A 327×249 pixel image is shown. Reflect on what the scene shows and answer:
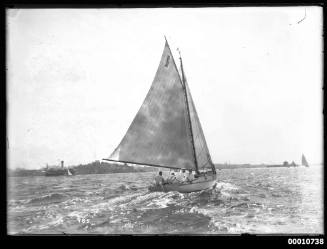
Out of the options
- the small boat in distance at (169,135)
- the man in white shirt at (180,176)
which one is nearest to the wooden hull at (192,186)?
the small boat in distance at (169,135)

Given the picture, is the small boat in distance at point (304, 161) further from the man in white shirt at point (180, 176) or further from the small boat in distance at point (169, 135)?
the man in white shirt at point (180, 176)

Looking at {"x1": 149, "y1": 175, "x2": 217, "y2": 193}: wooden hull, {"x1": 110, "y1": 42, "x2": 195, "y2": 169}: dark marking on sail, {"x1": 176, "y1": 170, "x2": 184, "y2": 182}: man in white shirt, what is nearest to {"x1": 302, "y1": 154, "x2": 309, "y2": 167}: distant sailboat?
{"x1": 149, "y1": 175, "x2": 217, "y2": 193}: wooden hull

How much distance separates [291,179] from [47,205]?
5.08 metres

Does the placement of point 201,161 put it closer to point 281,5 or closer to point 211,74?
point 211,74

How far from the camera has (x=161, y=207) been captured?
6.31 metres

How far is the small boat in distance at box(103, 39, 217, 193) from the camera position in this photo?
21.7 ft

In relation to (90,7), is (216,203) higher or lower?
lower

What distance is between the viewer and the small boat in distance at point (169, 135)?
6.60m

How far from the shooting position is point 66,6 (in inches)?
243

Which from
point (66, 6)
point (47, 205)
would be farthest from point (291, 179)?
point (66, 6)

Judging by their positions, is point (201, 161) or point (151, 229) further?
point (201, 161)

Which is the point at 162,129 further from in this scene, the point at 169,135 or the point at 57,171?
the point at 57,171

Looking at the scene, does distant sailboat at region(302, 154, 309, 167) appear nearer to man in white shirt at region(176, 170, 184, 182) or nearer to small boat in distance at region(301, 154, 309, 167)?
small boat in distance at region(301, 154, 309, 167)

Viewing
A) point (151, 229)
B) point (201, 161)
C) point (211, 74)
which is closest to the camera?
point (151, 229)
